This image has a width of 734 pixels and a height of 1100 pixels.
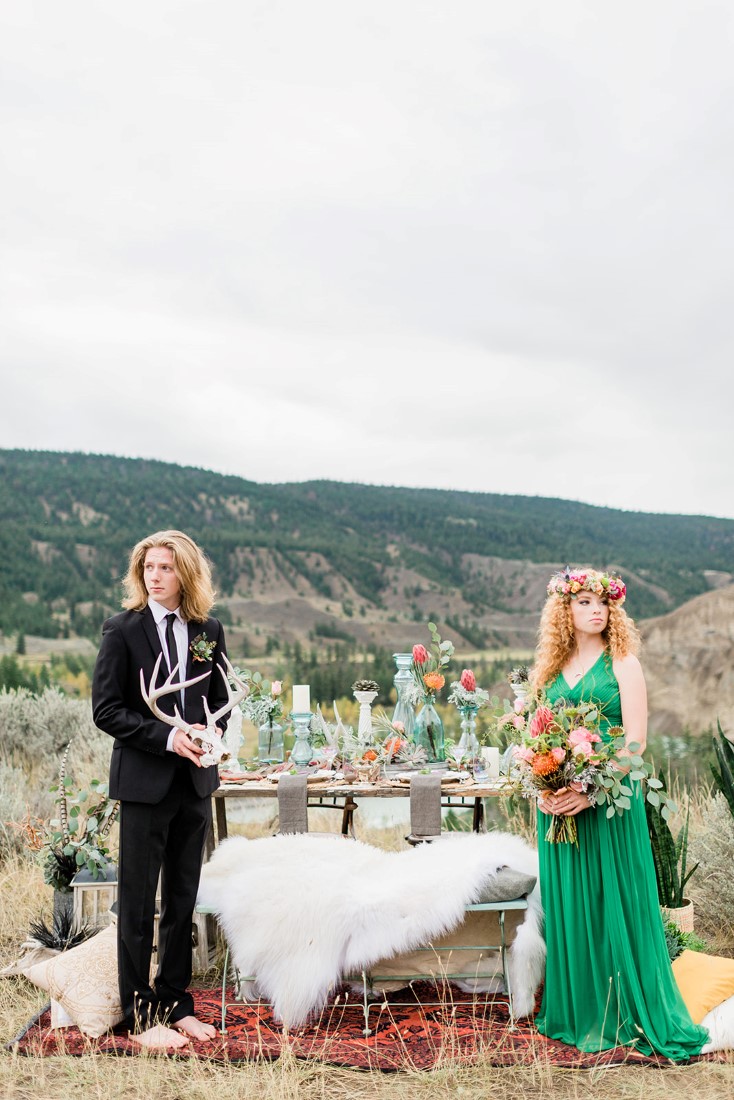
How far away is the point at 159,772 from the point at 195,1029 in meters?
1.19

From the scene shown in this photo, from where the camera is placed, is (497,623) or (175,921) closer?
(175,921)

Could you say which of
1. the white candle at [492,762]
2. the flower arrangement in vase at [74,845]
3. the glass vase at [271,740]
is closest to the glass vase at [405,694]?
the white candle at [492,762]

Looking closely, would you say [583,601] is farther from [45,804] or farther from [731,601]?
[731,601]

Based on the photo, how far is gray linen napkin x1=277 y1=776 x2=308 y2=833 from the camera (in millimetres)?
5000

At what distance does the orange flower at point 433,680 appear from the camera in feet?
17.8

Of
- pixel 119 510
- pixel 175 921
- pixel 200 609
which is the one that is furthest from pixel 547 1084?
pixel 119 510

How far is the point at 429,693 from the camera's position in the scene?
5.55 meters

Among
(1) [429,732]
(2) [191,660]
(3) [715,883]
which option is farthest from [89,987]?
(3) [715,883]

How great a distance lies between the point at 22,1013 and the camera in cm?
468

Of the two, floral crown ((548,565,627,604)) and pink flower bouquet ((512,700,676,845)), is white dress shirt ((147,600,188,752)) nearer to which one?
pink flower bouquet ((512,700,676,845))

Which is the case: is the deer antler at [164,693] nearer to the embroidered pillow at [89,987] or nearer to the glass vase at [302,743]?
the embroidered pillow at [89,987]

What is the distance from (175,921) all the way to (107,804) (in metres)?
1.19

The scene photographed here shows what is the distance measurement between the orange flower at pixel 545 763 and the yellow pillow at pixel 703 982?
4.25 feet

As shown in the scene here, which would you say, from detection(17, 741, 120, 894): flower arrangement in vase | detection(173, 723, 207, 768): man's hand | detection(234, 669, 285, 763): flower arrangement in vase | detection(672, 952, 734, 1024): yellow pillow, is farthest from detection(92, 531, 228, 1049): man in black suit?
detection(672, 952, 734, 1024): yellow pillow
